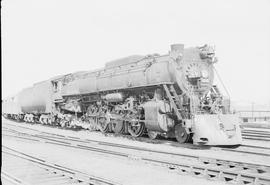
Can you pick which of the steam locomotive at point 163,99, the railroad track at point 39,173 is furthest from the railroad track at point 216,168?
the steam locomotive at point 163,99

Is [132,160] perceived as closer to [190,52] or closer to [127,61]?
[190,52]

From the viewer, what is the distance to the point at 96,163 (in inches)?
325

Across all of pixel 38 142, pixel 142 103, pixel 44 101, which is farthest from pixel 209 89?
pixel 44 101

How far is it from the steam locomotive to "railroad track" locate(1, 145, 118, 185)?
4821mm

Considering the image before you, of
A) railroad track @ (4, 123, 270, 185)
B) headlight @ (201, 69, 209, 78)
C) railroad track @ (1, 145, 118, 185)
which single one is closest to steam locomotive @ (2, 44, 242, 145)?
headlight @ (201, 69, 209, 78)

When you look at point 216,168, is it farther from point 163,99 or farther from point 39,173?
point 163,99

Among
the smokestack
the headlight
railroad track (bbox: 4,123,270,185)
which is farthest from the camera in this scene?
the headlight

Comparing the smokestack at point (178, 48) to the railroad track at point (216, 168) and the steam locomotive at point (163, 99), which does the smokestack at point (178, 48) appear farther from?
the railroad track at point (216, 168)

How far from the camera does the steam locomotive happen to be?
10781 mm

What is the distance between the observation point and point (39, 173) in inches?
285

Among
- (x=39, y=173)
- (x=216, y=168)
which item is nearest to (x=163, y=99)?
(x=216, y=168)

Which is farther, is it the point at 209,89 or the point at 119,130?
the point at 119,130

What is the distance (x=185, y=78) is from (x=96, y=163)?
514cm

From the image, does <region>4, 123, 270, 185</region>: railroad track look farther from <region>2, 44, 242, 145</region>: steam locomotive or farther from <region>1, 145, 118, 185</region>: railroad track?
<region>2, 44, 242, 145</region>: steam locomotive
